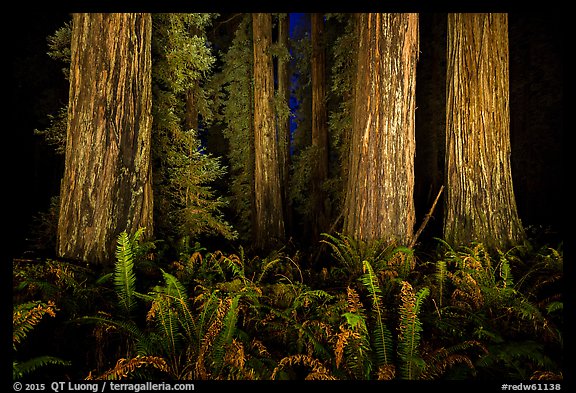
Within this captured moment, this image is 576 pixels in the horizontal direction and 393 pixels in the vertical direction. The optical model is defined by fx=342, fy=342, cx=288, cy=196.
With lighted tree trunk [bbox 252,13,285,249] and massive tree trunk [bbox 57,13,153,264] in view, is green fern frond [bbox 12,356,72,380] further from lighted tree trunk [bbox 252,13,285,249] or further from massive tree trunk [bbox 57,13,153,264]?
lighted tree trunk [bbox 252,13,285,249]

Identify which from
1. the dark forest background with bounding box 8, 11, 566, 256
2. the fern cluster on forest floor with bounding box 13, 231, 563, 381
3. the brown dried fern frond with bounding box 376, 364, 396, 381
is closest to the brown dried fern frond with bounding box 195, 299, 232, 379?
the fern cluster on forest floor with bounding box 13, 231, 563, 381

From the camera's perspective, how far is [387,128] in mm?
4961

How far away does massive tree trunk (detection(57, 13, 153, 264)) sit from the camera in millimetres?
4305

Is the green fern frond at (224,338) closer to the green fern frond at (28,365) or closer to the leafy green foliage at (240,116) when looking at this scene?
the green fern frond at (28,365)

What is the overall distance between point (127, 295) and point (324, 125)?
33.5 ft

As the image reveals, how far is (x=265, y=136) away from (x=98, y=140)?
672cm

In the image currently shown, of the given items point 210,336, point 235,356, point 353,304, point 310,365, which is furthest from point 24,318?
point 353,304

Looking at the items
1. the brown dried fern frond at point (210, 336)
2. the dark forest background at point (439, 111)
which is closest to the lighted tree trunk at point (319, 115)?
the dark forest background at point (439, 111)

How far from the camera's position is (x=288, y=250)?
7.57 meters

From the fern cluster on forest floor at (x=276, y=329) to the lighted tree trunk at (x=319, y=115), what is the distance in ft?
26.6

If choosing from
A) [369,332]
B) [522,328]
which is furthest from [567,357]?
[369,332]

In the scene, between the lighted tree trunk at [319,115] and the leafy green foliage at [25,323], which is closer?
the leafy green foliage at [25,323]

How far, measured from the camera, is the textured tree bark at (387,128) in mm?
4910

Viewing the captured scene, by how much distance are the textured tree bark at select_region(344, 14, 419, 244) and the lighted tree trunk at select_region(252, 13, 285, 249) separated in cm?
577
